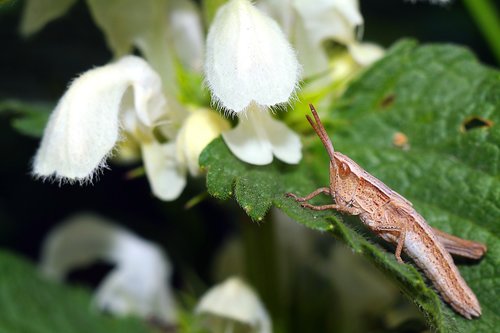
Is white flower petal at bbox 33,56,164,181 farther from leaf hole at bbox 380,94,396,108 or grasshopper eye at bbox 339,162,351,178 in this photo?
leaf hole at bbox 380,94,396,108

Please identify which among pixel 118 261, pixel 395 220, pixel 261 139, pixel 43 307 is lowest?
pixel 118 261

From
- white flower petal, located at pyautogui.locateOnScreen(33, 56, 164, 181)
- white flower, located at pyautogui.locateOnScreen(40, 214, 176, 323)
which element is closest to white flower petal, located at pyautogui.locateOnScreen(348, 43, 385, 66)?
white flower petal, located at pyautogui.locateOnScreen(33, 56, 164, 181)

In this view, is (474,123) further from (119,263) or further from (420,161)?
(119,263)

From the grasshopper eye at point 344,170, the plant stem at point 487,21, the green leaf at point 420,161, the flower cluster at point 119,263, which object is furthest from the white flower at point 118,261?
the plant stem at point 487,21

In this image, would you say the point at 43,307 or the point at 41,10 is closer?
the point at 41,10

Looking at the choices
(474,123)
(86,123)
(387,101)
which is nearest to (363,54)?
(387,101)

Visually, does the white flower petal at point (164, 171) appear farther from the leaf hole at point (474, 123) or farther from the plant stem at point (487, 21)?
the plant stem at point (487, 21)

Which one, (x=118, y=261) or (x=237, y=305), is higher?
(x=237, y=305)
